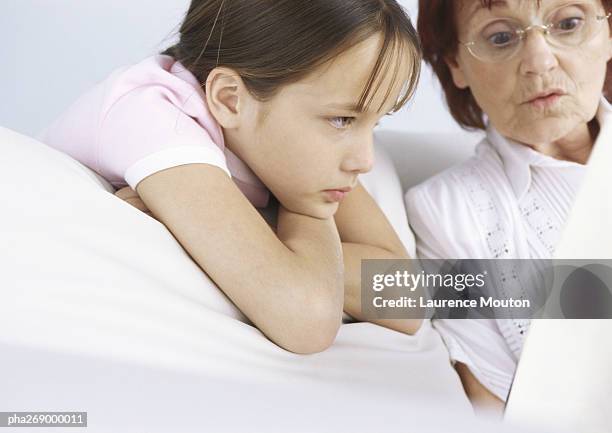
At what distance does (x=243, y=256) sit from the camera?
100 centimetres

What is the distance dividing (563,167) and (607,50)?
0.23m

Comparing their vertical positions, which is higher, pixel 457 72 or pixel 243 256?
pixel 457 72

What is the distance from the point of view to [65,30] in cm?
213

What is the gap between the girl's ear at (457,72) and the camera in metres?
1.64

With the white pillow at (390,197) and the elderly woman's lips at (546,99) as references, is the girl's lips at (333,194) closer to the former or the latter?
the white pillow at (390,197)

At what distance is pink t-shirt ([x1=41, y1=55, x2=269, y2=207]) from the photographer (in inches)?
41.3

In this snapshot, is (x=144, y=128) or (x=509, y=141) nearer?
(x=144, y=128)

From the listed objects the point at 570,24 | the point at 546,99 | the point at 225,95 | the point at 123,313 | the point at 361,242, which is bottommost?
the point at 123,313

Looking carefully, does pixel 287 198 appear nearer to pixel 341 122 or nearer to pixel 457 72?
pixel 341 122

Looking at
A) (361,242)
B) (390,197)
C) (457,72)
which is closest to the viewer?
(361,242)

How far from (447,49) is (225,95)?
25.5 inches

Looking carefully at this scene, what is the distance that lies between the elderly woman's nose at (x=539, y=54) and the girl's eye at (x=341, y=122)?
0.48 metres

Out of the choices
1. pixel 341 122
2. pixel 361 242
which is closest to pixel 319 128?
pixel 341 122

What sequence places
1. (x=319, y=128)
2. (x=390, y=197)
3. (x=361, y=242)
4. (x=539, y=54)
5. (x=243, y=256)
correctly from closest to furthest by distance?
(x=243, y=256), (x=319, y=128), (x=361, y=242), (x=539, y=54), (x=390, y=197)
